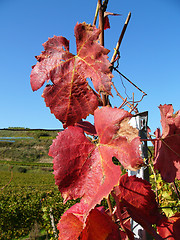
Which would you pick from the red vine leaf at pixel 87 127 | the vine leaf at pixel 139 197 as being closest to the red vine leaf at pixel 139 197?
the vine leaf at pixel 139 197

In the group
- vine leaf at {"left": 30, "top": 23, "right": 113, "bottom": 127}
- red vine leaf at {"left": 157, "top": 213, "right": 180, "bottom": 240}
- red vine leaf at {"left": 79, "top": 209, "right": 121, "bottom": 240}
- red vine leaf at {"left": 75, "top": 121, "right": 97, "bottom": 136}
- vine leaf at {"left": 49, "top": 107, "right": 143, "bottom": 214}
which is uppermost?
vine leaf at {"left": 30, "top": 23, "right": 113, "bottom": 127}

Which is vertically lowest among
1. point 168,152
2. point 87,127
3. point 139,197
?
point 139,197

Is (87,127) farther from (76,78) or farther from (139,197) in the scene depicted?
(139,197)

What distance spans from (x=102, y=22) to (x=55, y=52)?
0.17m

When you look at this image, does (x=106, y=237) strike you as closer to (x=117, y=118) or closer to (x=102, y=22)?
(x=117, y=118)

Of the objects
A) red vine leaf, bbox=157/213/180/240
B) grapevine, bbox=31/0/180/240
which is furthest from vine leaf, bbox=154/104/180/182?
red vine leaf, bbox=157/213/180/240

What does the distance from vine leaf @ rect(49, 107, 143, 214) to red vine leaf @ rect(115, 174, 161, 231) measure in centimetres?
20

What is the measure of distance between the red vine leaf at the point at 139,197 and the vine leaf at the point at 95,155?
202 mm

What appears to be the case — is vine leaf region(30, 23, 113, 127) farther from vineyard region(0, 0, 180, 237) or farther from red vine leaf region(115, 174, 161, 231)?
red vine leaf region(115, 174, 161, 231)

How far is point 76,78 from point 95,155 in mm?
194

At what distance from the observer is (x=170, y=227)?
71 centimetres

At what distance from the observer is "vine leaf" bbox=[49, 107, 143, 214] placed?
17.3 inches

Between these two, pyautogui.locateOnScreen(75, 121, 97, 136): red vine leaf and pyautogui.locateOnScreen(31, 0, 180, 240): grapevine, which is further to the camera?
pyautogui.locateOnScreen(75, 121, 97, 136): red vine leaf

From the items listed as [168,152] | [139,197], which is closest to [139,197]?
[139,197]
